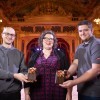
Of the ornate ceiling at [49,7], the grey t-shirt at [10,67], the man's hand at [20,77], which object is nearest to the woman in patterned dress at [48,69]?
the grey t-shirt at [10,67]

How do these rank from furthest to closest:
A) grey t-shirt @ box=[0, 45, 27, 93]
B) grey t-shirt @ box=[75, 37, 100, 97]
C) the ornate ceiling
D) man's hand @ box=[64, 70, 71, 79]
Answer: the ornate ceiling → grey t-shirt @ box=[0, 45, 27, 93] → man's hand @ box=[64, 70, 71, 79] → grey t-shirt @ box=[75, 37, 100, 97]

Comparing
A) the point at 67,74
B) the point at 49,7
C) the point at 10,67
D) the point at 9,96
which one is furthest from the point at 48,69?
the point at 49,7

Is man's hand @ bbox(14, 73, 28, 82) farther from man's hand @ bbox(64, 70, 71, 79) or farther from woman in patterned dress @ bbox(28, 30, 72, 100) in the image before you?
man's hand @ bbox(64, 70, 71, 79)

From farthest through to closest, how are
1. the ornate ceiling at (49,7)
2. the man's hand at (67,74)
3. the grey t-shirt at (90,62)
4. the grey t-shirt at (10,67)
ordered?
the ornate ceiling at (49,7) → the grey t-shirt at (10,67) → the man's hand at (67,74) → the grey t-shirt at (90,62)

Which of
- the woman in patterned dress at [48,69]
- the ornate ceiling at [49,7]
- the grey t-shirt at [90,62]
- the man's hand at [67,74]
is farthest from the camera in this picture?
the ornate ceiling at [49,7]

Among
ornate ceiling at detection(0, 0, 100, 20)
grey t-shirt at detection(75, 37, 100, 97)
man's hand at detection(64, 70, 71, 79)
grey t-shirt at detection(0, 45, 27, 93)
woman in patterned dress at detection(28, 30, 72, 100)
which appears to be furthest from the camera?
ornate ceiling at detection(0, 0, 100, 20)

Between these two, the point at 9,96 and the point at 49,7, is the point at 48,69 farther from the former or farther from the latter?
the point at 49,7

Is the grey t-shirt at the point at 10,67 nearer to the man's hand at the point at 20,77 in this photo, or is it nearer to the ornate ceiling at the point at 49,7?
the man's hand at the point at 20,77

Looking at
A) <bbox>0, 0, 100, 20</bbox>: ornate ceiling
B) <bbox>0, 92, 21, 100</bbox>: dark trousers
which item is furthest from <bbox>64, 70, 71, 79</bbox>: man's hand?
<bbox>0, 0, 100, 20</bbox>: ornate ceiling

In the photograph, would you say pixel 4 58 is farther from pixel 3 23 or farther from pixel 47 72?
pixel 3 23

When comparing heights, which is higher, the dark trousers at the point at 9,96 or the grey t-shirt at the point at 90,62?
the grey t-shirt at the point at 90,62

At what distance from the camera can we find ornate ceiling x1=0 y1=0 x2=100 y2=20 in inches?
538

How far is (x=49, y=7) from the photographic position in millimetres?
13719

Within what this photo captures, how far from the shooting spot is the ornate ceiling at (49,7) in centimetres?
1367
